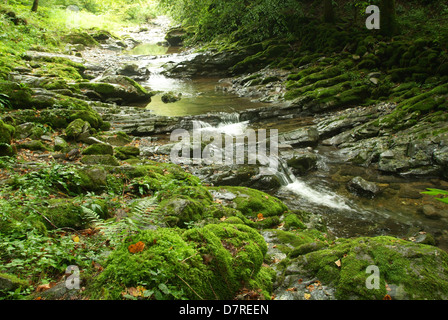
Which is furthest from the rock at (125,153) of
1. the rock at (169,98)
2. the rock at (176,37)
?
the rock at (176,37)

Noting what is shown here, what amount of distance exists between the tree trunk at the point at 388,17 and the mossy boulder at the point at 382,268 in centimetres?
1764

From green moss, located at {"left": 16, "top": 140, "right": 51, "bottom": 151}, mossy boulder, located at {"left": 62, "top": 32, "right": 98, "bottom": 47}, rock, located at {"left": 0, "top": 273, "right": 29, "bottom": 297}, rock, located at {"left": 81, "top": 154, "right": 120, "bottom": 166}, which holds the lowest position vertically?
rock, located at {"left": 0, "top": 273, "right": 29, "bottom": 297}

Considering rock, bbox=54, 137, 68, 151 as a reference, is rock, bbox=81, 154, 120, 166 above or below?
below

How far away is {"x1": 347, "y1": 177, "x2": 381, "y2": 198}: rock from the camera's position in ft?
25.7

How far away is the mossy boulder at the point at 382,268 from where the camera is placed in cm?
252

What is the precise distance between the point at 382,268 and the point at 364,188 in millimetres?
5758

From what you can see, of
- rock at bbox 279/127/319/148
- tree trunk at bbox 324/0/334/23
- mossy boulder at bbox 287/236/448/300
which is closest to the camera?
mossy boulder at bbox 287/236/448/300

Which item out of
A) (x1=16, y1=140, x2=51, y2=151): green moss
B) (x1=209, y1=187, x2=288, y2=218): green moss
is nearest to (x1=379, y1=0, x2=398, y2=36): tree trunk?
(x1=209, y1=187, x2=288, y2=218): green moss

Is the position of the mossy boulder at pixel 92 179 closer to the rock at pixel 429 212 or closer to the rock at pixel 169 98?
the rock at pixel 429 212

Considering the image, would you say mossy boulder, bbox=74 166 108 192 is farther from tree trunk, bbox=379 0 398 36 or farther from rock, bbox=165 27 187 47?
rock, bbox=165 27 187 47

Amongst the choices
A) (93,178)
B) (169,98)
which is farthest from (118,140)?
(169,98)

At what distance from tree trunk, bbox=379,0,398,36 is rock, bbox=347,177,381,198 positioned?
12985 mm

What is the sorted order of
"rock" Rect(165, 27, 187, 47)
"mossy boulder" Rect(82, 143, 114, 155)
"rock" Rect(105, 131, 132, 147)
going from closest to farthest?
1. "mossy boulder" Rect(82, 143, 114, 155)
2. "rock" Rect(105, 131, 132, 147)
3. "rock" Rect(165, 27, 187, 47)

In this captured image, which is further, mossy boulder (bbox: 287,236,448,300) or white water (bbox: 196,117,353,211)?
white water (bbox: 196,117,353,211)
